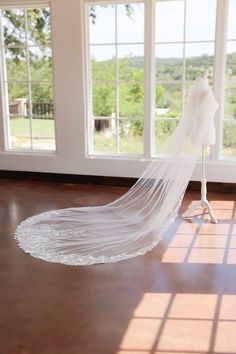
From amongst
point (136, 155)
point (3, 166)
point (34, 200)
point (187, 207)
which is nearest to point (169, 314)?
point (187, 207)

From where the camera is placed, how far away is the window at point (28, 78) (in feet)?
19.4

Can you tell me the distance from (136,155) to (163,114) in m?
0.68

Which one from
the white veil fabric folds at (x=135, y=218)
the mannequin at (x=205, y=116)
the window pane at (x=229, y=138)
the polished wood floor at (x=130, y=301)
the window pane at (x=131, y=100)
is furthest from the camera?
the window pane at (x=131, y=100)

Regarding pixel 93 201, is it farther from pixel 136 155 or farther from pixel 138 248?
pixel 138 248

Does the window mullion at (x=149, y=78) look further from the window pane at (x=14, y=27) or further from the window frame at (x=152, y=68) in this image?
Result: the window pane at (x=14, y=27)

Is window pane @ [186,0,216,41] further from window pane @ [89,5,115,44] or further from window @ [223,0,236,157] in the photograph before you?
window pane @ [89,5,115,44]

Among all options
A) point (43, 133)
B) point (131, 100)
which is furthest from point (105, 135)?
point (43, 133)

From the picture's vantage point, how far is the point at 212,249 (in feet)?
12.1

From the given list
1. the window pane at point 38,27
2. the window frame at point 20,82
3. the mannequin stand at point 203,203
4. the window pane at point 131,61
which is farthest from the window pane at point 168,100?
the window pane at point 38,27

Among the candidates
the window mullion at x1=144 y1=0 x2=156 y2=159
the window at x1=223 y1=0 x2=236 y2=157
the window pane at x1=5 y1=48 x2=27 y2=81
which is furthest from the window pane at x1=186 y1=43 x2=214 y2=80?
the window pane at x1=5 y1=48 x2=27 y2=81

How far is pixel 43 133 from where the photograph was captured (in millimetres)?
6215

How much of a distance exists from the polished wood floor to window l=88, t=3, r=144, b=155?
6.67 feet

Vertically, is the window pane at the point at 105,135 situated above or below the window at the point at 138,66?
below

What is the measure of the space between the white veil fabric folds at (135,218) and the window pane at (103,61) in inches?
73.1
